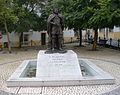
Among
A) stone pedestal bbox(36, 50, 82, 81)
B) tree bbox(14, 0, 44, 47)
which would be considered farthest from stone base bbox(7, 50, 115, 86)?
tree bbox(14, 0, 44, 47)

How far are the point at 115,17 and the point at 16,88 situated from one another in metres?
11.5

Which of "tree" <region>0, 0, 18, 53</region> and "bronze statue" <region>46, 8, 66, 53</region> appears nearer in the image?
"bronze statue" <region>46, 8, 66, 53</region>

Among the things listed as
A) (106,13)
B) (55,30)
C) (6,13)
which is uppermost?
(6,13)

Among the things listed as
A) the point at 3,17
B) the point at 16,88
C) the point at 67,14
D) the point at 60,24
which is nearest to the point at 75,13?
the point at 67,14

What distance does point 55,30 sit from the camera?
11.7 metres

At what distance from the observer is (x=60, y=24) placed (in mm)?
11695

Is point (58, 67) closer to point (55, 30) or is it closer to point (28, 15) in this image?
point (55, 30)

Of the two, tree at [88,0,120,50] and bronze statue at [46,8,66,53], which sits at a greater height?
tree at [88,0,120,50]

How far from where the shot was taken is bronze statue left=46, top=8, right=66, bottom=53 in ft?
38.0

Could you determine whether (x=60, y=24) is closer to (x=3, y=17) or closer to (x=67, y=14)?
(x=67, y=14)

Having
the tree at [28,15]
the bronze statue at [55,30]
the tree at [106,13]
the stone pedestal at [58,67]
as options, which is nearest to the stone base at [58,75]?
the stone pedestal at [58,67]

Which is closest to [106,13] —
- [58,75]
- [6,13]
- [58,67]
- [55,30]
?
[55,30]

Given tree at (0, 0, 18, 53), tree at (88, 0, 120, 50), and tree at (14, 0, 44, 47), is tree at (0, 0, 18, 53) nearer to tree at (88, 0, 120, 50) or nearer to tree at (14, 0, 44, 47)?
tree at (14, 0, 44, 47)

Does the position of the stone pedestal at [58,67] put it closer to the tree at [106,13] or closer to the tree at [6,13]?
the tree at [106,13]
